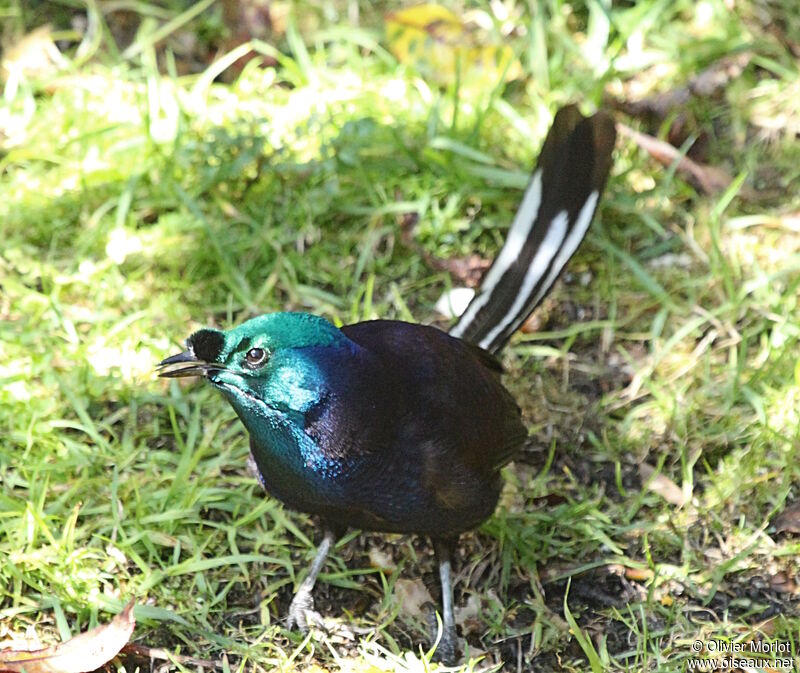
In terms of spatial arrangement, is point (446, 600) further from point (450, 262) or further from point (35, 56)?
point (35, 56)

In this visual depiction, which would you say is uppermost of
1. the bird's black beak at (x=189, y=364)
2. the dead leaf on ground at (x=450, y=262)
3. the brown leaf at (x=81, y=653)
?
the bird's black beak at (x=189, y=364)

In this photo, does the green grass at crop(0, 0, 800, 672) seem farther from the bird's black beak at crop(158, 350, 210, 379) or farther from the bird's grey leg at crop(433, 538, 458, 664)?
the bird's black beak at crop(158, 350, 210, 379)

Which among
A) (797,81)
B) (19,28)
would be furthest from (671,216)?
(19,28)

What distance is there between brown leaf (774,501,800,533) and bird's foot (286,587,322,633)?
5.06ft

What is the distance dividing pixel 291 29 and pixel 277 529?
105 inches

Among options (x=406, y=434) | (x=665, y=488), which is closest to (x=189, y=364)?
(x=406, y=434)

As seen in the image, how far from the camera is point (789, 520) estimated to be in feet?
11.6

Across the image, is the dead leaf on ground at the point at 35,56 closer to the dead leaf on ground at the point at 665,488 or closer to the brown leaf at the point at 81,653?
the brown leaf at the point at 81,653

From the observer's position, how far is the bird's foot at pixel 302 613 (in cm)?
328

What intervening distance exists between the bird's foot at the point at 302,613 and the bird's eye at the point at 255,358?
94cm

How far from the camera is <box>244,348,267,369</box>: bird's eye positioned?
8.98ft

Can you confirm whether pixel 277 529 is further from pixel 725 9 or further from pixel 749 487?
pixel 725 9

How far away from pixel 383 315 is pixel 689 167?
157 cm

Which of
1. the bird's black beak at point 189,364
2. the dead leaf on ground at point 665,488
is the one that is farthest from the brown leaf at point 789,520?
the bird's black beak at point 189,364
